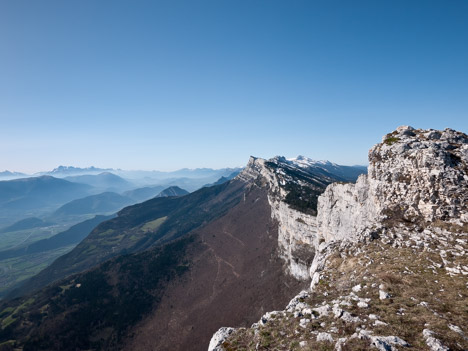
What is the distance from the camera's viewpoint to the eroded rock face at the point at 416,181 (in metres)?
21.2

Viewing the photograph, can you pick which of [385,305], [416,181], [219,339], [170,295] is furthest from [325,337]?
[170,295]

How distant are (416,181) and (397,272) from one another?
446 inches

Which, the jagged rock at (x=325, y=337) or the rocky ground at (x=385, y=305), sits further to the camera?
the jagged rock at (x=325, y=337)

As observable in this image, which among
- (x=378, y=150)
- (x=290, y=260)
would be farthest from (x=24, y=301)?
(x=378, y=150)

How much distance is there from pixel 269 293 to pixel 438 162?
74.5 m

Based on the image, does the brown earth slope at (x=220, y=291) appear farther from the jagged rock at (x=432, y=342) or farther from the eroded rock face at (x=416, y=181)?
the jagged rock at (x=432, y=342)

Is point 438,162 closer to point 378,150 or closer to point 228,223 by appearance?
point 378,150

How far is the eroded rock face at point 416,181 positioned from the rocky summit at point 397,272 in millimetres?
85

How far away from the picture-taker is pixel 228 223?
513 ft


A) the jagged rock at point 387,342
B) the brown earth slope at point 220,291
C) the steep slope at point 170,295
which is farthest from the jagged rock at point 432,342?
the steep slope at point 170,295

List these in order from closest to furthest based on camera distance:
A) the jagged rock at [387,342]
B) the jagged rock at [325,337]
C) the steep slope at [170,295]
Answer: the jagged rock at [387,342] → the jagged rock at [325,337] → the steep slope at [170,295]

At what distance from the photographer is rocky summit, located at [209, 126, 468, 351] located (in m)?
12.3

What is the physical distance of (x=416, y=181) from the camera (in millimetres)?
23688

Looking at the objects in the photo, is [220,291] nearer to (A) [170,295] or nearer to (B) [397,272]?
(A) [170,295]
